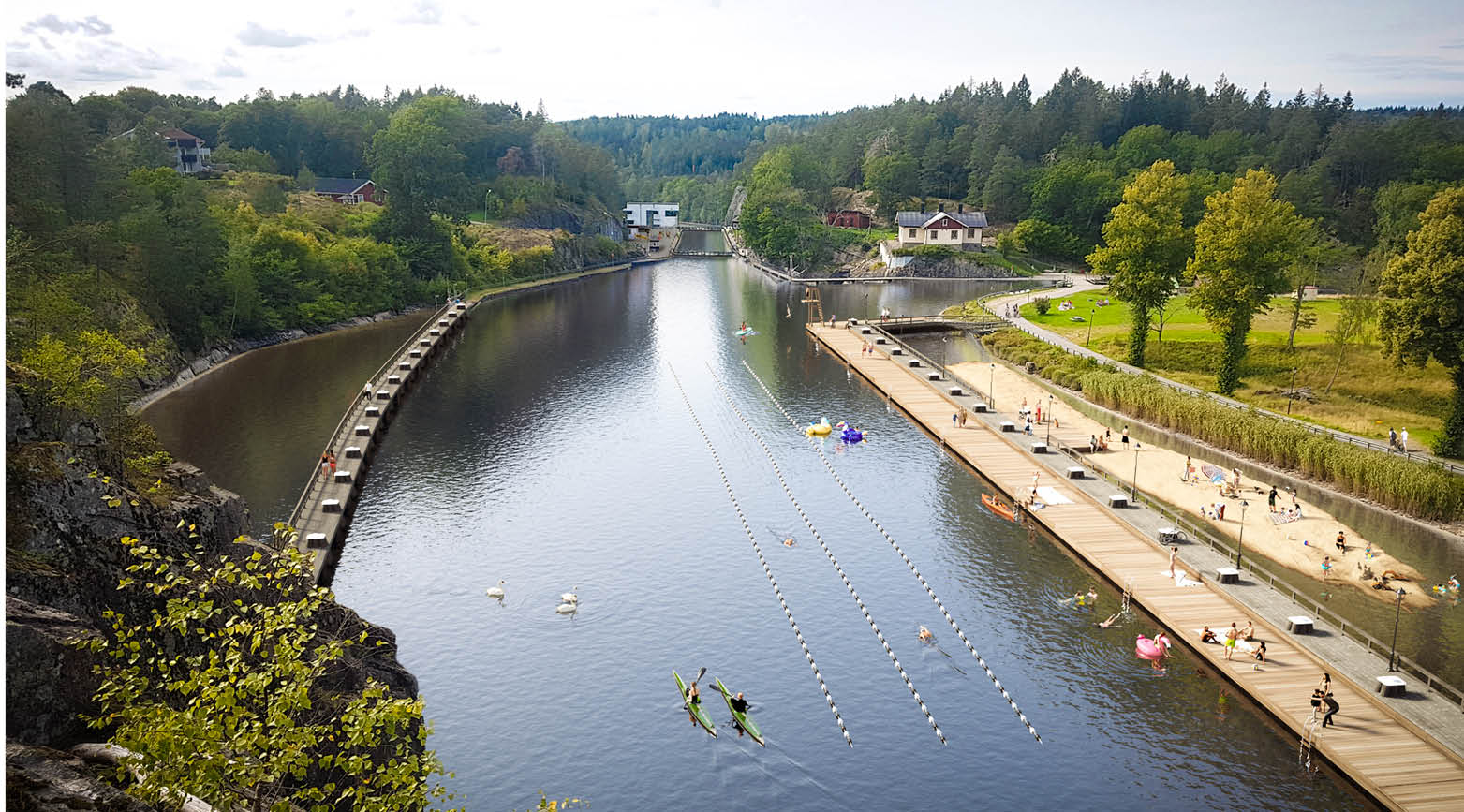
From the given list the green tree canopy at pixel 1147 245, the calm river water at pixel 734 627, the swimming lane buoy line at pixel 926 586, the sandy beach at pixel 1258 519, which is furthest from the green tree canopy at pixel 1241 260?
the swimming lane buoy line at pixel 926 586

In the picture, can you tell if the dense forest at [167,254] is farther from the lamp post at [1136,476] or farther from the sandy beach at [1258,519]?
the sandy beach at [1258,519]

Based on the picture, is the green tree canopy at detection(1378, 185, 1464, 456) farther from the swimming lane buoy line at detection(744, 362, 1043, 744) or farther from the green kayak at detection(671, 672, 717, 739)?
the green kayak at detection(671, 672, 717, 739)

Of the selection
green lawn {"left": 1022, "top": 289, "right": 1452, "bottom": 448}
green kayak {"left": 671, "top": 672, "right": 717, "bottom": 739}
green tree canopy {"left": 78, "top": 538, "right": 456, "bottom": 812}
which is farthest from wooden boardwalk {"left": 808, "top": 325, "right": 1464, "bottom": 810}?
green tree canopy {"left": 78, "top": 538, "right": 456, "bottom": 812}

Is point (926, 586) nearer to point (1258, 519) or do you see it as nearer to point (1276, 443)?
point (1258, 519)

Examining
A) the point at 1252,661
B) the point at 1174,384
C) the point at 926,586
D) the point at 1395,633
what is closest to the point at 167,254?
the point at 926,586

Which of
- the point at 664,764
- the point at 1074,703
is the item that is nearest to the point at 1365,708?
the point at 1074,703

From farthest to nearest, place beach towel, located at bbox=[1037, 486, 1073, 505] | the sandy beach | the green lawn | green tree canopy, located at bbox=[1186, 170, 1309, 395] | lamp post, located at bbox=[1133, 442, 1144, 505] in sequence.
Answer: green tree canopy, located at bbox=[1186, 170, 1309, 395] → the green lawn → beach towel, located at bbox=[1037, 486, 1073, 505] → lamp post, located at bbox=[1133, 442, 1144, 505] → the sandy beach
